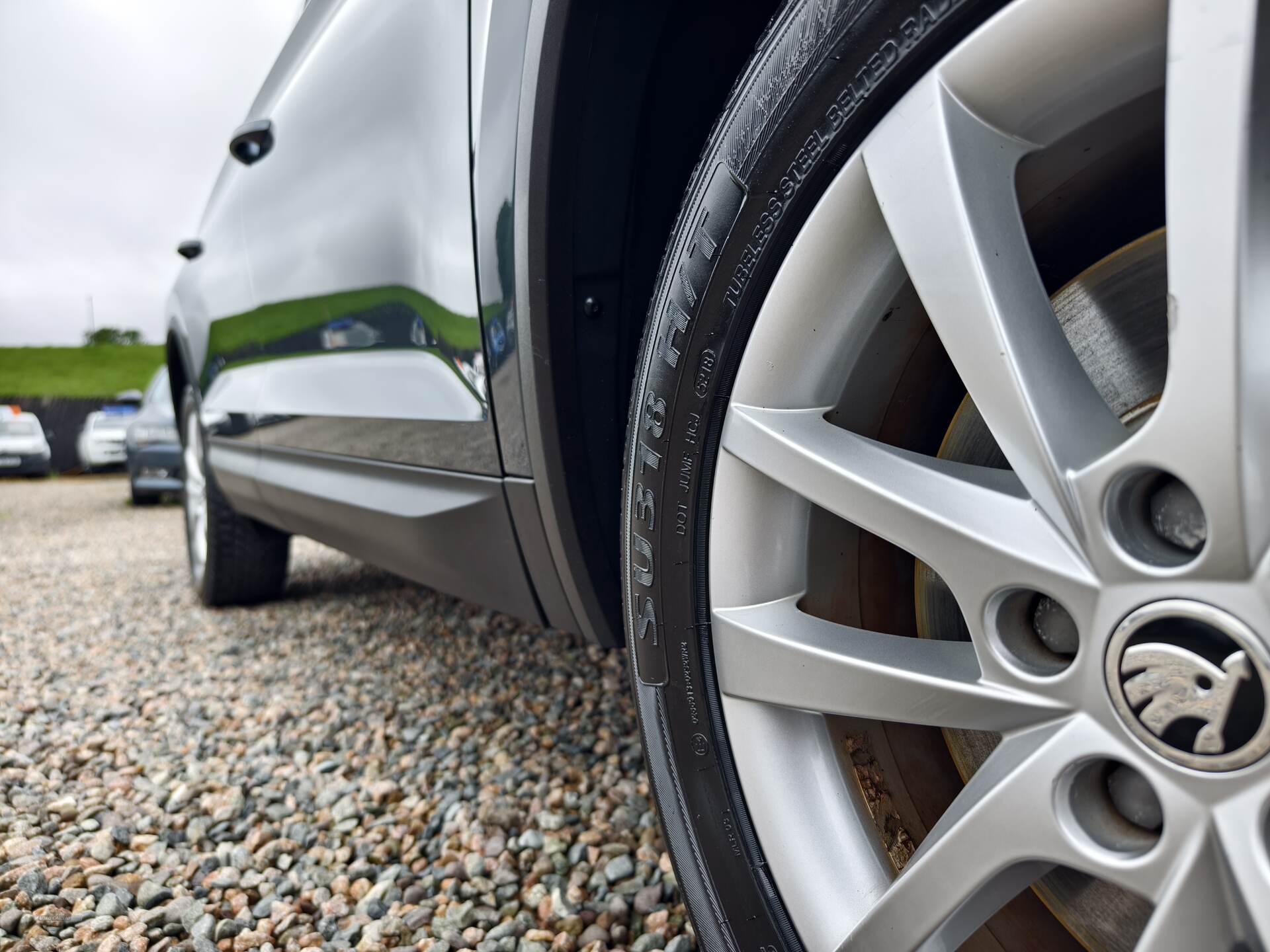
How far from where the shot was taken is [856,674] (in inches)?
27.7

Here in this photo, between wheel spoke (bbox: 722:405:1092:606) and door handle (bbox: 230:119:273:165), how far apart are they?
1512 mm

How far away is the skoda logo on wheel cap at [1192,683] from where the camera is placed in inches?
19.7

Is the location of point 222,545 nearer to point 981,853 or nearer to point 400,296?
point 400,296

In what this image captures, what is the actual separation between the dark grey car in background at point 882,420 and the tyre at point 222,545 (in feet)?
5.59

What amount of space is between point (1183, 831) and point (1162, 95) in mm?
475

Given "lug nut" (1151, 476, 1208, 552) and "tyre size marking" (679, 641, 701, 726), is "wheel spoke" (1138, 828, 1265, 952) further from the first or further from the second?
"tyre size marking" (679, 641, 701, 726)

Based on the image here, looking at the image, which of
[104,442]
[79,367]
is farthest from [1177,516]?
[79,367]

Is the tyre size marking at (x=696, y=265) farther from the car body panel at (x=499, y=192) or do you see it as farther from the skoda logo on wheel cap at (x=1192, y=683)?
the skoda logo on wheel cap at (x=1192, y=683)

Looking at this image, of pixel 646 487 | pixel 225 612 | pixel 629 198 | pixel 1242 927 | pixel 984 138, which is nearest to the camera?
pixel 1242 927

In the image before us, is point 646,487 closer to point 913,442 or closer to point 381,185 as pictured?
point 913,442

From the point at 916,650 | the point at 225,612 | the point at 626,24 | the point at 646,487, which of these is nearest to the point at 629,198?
the point at 626,24

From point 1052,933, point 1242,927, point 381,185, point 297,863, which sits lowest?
point 297,863

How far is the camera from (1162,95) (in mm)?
583

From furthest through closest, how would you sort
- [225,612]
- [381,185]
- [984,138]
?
[225,612] < [381,185] < [984,138]
